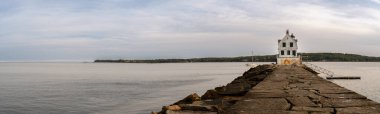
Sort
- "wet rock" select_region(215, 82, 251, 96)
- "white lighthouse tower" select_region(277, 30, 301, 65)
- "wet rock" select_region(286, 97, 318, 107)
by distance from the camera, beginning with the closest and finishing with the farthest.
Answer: "wet rock" select_region(286, 97, 318, 107) → "wet rock" select_region(215, 82, 251, 96) → "white lighthouse tower" select_region(277, 30, 301, 65)

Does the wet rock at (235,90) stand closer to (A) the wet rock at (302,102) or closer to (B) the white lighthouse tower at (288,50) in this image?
(A) the wet rock at (302,102)

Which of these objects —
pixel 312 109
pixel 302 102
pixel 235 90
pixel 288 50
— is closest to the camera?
pixel 312 109

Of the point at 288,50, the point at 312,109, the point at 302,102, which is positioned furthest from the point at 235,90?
the point at 288,50

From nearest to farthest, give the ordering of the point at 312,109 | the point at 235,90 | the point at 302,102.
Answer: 1. the point at 312,109
2. the point at 302,102
3. the point at 235,90

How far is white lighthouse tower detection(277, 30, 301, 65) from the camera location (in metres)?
49.1

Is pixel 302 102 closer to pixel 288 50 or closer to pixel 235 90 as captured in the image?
pixel 235 90

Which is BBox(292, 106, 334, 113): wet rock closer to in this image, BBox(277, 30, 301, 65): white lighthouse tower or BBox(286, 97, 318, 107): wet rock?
BBox(286, 97, 318, 107): wet rock

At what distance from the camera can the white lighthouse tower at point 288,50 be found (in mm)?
49094

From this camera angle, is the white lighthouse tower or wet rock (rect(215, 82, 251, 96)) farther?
the white lighthouse tower

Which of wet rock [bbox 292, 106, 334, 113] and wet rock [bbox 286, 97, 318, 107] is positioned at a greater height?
wet rock [bbox 286, 97, 318, 107]

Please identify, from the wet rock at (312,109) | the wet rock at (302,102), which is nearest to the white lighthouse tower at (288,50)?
the wet rock at (302,102)

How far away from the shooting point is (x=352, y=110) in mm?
6902

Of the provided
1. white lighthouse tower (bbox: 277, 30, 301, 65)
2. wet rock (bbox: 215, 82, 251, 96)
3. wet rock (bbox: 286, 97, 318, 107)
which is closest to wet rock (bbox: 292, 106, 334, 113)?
wet rock (bbox: 286, 97, 318, 107)

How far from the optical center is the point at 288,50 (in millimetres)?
49531
